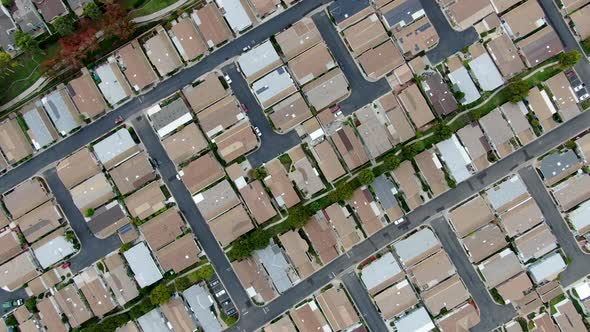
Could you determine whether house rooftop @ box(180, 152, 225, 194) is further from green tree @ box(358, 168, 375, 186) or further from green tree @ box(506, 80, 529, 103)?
green tree @ box(506, 80, 529, 103)

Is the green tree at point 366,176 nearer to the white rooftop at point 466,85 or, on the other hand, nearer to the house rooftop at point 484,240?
the house rooftop at point 484,240

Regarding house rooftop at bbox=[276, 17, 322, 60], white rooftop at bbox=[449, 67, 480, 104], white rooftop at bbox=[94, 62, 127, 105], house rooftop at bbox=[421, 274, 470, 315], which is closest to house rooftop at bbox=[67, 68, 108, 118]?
white rooftop at bbox=[94, 62, 127, 105]

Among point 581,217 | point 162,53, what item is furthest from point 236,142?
point 581,217

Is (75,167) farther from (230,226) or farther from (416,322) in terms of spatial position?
(416,322)

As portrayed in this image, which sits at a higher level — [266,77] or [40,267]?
[266,77]

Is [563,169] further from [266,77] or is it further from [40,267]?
[40,267]

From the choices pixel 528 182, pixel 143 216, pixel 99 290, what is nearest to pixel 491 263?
pixel 528 182

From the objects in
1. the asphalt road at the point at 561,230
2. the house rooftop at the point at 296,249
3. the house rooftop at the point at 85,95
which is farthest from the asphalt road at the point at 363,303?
the house rooftop at the point at 85,95
